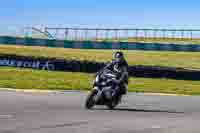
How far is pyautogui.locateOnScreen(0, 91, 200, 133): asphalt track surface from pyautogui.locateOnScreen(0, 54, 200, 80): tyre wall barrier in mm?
11363

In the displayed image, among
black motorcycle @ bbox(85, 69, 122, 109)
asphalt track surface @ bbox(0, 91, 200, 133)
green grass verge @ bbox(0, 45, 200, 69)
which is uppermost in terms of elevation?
black motorcycle @ bbox(85, 69, 122, 109)

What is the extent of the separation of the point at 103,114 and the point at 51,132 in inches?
165

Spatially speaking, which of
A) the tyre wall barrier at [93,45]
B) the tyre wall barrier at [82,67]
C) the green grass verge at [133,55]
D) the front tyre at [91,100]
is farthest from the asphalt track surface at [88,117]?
the tyre wall barrier at [93,45]

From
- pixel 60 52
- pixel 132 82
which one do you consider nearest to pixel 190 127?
pixel 132 82

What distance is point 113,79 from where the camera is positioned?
1678 centimetres

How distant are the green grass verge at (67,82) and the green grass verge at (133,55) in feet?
52.5

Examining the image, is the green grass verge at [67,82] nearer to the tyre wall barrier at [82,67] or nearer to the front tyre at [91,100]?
the tyre wall barrier at [82,67]

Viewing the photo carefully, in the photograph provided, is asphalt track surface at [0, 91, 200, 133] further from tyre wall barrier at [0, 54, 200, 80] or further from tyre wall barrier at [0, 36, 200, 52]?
tyre wall barrier at [0, 36, 200, 52]

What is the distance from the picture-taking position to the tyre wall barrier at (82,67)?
31.6 meters

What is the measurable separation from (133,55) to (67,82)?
25.3 metres

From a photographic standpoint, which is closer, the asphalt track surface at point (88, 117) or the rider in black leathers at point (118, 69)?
the asphalt track surface at point (88, 117)

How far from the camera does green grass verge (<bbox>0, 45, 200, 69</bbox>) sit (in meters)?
48.6

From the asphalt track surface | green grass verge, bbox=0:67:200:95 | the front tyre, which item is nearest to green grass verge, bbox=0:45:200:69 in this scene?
green grass verge, bbox=0:67:200:95

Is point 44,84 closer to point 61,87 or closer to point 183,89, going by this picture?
point 61,87
